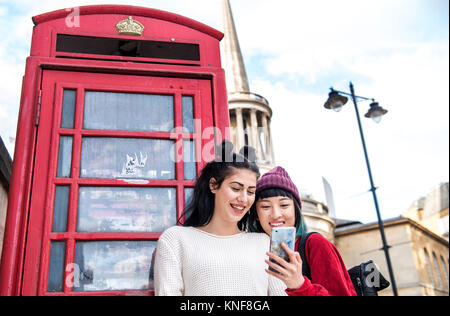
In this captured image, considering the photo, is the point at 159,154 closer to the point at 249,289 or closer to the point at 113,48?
the point at 113,48

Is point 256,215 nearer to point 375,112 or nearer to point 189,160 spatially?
point 189,160

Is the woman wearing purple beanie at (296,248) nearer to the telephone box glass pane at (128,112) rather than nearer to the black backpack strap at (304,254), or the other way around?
the black backpack strap at (304,254)

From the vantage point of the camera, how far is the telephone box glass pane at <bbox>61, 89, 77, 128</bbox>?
12.1ft

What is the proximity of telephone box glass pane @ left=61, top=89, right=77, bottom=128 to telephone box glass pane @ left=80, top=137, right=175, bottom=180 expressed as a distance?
188 millimetres

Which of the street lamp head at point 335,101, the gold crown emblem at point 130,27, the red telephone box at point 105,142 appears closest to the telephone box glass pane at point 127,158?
the red telephone box at point 105,142

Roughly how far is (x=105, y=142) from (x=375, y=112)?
1024 centimetres

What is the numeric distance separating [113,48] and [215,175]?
1.62 metres

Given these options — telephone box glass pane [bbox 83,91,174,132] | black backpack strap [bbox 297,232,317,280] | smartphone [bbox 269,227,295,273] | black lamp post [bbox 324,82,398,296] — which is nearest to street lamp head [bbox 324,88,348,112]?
black lamp post [bbox 324,82,398,296]

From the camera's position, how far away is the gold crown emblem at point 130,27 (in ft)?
13.9

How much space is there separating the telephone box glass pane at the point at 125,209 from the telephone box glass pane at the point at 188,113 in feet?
1.97

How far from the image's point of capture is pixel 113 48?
412 cm

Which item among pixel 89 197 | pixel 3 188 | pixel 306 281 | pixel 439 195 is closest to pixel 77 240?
pixel 89 197

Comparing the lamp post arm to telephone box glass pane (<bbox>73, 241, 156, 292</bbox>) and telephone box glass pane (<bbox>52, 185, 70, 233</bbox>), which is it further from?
telephone box glass pane (<bbox>52, 185, 70, 233</bbox>)

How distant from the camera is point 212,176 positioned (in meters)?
3.31
